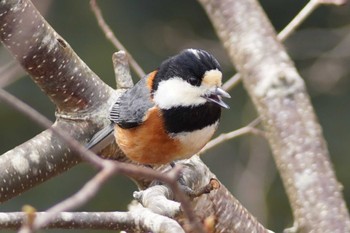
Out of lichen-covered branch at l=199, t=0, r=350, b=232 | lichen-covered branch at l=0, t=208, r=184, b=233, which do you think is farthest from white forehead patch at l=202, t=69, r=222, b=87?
lichen-covered branch at l=199, t=0, r=350, b=232

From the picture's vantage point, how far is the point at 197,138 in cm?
270

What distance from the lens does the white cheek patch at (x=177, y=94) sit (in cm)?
266

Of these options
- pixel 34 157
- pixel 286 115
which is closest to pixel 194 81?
pixel 34 157

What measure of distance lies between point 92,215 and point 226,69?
15.0 feet

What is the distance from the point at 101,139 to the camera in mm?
2787

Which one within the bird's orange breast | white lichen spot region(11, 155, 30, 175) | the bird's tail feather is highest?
white lichen spot region(11, 155, 30, 175)

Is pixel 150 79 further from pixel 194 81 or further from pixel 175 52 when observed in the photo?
pixel 175 52

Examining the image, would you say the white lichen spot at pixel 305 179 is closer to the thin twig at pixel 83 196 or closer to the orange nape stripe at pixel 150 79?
the thin twig at pixel 83 196

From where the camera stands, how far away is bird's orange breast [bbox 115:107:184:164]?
108 inches

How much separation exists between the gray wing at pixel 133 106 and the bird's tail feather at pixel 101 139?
1.5 inches

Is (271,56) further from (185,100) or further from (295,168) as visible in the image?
(185,100)

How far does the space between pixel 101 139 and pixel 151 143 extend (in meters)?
0.16

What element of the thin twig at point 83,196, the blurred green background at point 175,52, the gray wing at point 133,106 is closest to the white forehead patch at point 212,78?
the gray wing at point 133,106

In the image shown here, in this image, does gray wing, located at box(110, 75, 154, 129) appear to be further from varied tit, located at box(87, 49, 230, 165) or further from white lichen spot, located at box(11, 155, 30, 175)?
white lichen spot, located at box(11, 155, 30, 175)
